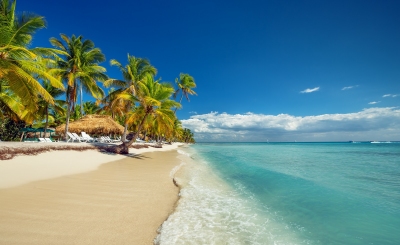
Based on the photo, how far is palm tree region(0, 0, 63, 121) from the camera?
23.0 feet

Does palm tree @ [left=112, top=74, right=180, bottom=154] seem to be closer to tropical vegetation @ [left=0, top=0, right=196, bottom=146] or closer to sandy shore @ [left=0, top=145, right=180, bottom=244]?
tropical vegetation @ [left=0, top=0, right=196, bottom=146]

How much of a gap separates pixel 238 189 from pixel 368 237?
3.73m

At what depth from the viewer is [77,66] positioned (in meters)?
16.4

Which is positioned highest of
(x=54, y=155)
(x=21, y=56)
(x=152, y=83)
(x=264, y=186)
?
(x=152, y=83)

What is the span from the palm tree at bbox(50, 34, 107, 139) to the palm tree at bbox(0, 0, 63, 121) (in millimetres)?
7139

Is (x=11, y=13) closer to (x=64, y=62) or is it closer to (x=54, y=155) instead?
(x=54, y=155)

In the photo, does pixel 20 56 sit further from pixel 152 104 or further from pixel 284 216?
pixel 284 216

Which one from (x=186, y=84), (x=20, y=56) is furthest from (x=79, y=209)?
(x=186, y=84)

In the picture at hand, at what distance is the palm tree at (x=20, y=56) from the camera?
702 cm

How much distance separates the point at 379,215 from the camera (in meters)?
4.51

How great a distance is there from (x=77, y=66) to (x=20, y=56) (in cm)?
921

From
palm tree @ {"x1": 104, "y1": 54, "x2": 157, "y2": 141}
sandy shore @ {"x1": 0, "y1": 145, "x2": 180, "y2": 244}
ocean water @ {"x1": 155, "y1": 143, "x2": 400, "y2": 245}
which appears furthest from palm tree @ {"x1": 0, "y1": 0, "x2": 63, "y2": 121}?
palm tree @ {"x1": 104, "y1": 54, "x2": 157, "y2": 141}

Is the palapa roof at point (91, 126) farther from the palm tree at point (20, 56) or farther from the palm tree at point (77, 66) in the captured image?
the palm tree at point (20, 56)

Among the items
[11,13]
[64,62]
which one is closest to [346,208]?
[11,13]
